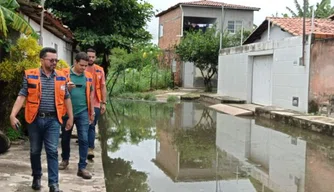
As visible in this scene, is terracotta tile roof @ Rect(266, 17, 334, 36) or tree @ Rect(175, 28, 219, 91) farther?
tree @ Rect(175, 28, 219, 91)

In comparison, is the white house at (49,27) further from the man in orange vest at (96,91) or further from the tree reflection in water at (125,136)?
the tree reflection in water at (125,136)

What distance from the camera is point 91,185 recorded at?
5.78 meters

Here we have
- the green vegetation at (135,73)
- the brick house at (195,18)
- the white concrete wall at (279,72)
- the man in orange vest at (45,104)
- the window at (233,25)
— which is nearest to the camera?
the man in orange vest at (45,104)

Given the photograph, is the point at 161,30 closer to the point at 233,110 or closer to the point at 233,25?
the point at 233,25

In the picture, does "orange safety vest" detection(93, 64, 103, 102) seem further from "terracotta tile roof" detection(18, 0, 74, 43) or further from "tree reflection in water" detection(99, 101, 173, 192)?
"terracotta tile roof" detection(18, 0, 74, 43)

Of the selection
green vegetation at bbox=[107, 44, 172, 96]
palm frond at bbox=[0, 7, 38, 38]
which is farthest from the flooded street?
green vegetation at bbox=[107, 44, 172, 96]

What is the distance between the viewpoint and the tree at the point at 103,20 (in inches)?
643

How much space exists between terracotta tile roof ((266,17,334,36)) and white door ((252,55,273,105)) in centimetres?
158

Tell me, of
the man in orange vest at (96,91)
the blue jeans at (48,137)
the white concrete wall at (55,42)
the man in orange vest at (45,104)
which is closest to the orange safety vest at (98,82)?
the man in orange vest at (96,91)

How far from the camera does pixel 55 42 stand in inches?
539

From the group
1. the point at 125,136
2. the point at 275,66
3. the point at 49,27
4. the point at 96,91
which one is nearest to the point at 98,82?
the point at 96,91

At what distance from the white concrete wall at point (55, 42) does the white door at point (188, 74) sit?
14855 millimetres

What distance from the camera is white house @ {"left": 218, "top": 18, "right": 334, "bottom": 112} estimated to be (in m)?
15.6

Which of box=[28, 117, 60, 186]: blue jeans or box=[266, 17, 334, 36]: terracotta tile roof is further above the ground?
box=[266, 17, 334, 36]: terracotta tile roof
